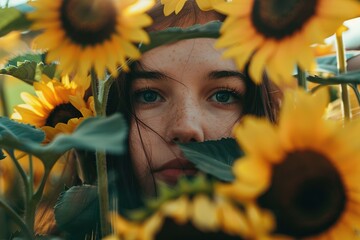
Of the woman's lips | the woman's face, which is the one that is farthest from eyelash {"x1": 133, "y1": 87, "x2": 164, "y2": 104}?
the woman's lips

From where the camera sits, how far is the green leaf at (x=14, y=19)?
0.56m

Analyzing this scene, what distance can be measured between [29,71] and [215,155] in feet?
1.14

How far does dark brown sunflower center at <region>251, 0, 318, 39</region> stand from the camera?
514mm

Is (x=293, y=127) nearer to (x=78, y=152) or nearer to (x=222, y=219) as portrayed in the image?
(x=222, y=219)

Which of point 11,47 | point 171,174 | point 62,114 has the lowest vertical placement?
point 171,174

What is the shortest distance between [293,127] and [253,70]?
122 millimetres

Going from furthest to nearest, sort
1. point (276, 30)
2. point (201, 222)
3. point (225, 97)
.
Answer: point (225, 97)
point (276, 30)
point (201, 222)

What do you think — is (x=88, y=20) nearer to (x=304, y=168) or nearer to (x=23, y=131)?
(x=23, y=131)

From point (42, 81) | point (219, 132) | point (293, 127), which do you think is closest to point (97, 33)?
point (293, 127)

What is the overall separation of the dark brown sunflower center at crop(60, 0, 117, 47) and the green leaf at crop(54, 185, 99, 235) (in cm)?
19

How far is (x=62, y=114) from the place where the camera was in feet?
3.21

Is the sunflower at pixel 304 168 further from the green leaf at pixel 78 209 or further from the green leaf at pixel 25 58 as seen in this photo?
the green leaf at pixel 25 58

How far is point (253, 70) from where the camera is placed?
0.51m

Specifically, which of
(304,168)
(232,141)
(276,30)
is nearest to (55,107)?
(232,141)
